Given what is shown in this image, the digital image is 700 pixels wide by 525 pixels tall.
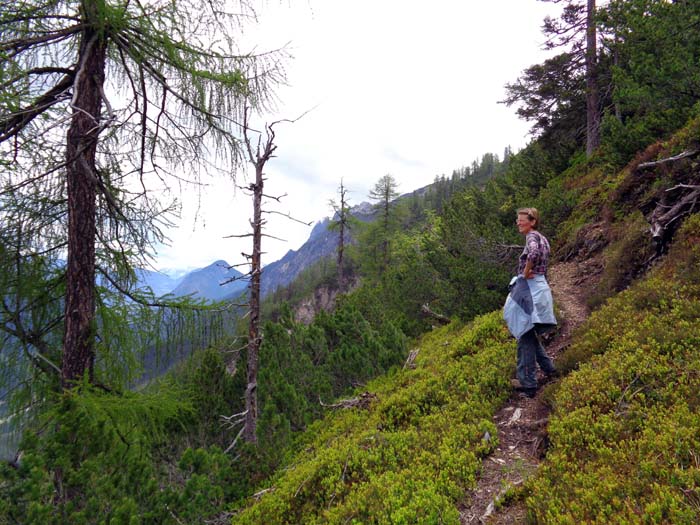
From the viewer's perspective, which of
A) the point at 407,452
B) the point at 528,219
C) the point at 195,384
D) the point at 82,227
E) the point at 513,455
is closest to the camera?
the point at 82,227

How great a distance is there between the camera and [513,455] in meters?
4.03

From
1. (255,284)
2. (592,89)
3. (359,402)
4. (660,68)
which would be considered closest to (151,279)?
(255,284)

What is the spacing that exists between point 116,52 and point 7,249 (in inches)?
88.1

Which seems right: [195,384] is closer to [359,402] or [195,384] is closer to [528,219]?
[359,402]

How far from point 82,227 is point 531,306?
545 cm

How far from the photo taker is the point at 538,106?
17.5 meters

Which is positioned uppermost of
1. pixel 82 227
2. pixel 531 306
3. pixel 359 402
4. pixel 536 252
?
pixel 82 227

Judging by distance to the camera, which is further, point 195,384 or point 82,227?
point 195,384

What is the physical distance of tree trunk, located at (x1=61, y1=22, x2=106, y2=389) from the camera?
3.32 metres

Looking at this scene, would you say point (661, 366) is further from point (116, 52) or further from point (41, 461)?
point (116, 52)

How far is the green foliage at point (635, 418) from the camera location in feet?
8.18

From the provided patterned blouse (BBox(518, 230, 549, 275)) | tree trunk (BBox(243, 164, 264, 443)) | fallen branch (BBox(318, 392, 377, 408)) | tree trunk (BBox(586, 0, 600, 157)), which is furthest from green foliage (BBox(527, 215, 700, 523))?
tree trunk (BBox(586, 0, 600, 157))

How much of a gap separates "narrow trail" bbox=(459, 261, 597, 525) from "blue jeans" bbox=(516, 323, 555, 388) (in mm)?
237

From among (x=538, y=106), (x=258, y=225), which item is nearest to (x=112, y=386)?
(x=258, y=225)
